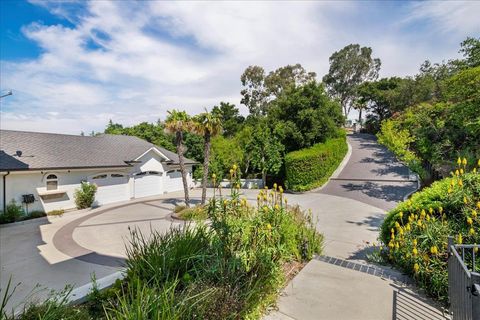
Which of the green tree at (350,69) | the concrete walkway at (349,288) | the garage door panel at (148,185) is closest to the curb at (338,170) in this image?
the concrete walkway at (349,288)

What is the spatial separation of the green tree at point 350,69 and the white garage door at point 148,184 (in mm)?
37906

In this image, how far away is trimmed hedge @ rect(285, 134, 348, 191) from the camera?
742 inches

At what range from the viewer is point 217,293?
9.37 feet

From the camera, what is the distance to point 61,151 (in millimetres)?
15883

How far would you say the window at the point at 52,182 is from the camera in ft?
45.9

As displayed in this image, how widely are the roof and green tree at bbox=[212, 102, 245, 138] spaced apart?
1590 centimetres

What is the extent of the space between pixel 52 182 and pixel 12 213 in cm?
254

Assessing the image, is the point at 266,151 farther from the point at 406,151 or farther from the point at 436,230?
the point at 436,230

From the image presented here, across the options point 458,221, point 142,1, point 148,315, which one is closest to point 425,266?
point 458,221

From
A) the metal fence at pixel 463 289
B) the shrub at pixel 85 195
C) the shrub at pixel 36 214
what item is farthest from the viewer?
the shrub at pixel 85 195

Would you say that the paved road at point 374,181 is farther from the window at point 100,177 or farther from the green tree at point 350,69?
the green tree at point 350,69

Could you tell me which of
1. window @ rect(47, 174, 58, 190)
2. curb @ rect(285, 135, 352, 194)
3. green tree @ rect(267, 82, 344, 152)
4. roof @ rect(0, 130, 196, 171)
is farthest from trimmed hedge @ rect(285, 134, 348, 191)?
window @ rect(47, 174, 58, 190)

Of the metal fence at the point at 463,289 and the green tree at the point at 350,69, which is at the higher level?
the green tree at the point at 350,69

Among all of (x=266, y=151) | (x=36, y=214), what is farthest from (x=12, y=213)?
(x=266, y=151)
